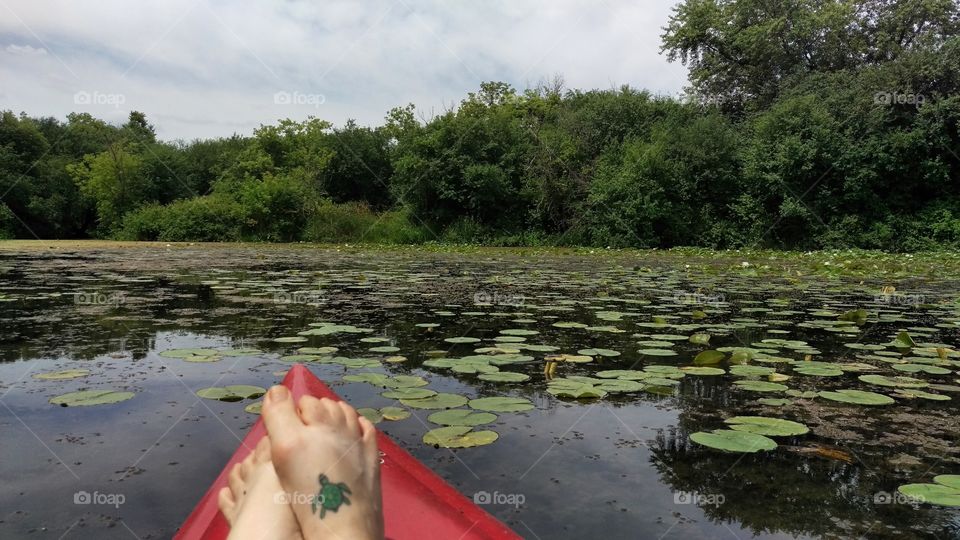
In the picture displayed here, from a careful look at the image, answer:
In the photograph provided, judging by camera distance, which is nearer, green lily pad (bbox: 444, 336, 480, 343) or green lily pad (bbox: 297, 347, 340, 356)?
green lily pad (bbox: 297, 347, 340, 356)

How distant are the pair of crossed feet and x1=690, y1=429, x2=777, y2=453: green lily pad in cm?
100

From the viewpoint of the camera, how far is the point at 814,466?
1556 mm

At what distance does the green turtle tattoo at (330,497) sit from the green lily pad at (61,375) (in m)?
1.77

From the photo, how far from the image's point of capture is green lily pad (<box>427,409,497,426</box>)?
182cm

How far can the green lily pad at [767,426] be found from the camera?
5.79ft

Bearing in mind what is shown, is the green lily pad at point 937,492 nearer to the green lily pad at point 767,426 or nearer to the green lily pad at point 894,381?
the green lily pad at point 767,426

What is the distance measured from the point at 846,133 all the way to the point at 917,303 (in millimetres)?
12278

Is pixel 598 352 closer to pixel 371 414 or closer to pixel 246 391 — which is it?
pixel 371 414

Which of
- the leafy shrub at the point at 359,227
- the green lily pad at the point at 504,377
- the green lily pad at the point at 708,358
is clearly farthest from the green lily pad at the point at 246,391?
the leafy shrub at the point at 359,227

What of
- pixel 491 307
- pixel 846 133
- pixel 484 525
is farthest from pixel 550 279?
pixel 846 133

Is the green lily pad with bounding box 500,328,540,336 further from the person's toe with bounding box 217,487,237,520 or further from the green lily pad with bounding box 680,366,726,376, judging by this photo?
the person's toe with bounding box 217,487,237,520

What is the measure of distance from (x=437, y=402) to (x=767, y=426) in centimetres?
100

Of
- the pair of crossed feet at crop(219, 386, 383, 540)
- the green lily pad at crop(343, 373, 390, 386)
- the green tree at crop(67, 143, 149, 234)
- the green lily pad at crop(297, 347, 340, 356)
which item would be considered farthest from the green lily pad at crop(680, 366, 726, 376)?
the green tree at crop(67, 143, 149, 234)

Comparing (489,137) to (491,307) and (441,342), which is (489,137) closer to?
(491,307)
